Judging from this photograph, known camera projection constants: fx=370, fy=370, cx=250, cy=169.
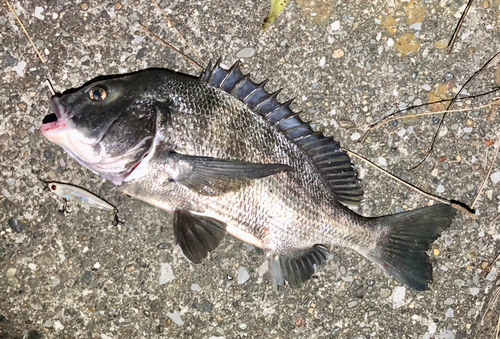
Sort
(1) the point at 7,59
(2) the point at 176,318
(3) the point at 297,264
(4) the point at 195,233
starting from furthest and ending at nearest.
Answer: (2) the point at 176,318, (1) the point at 7,59, (3) the point at 297,264, (4) the point at 195,233

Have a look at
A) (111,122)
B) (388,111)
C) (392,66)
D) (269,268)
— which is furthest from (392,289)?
(111,122)

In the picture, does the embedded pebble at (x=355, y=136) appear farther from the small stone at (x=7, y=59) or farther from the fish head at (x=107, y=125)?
the small stone at (x=7, y=59)

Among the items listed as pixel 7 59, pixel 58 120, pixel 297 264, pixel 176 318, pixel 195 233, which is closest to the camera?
pixel 58 120

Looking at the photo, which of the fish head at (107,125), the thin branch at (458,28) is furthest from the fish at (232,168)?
the thin branch at (458,28)

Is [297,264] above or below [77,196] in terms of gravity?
above

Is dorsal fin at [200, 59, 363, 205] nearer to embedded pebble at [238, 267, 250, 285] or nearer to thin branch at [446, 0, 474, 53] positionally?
embedded pebble at [238, 267, 250, 285]

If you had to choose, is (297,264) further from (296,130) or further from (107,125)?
(107,125)

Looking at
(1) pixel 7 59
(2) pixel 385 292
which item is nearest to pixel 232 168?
(2) pixel 385 292

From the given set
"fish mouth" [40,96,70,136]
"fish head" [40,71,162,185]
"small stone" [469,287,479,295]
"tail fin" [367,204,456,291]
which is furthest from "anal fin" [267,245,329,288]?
"fish mouth" [40,96,70,136]
